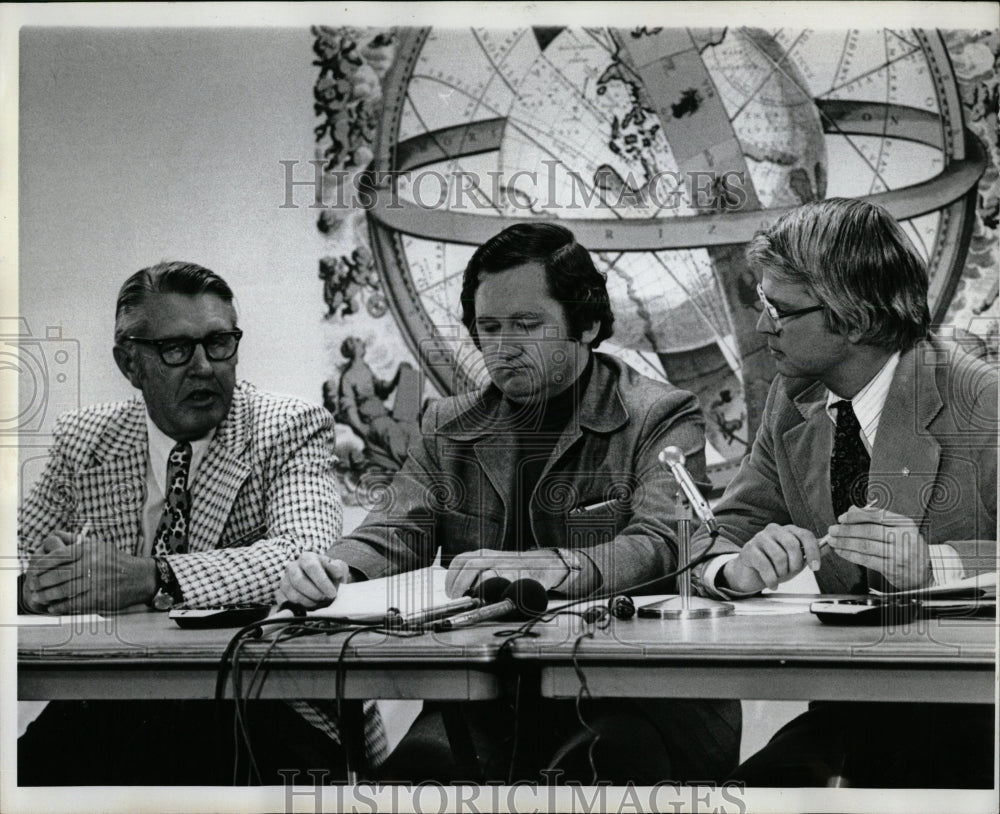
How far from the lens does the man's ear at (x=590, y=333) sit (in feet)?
11.0

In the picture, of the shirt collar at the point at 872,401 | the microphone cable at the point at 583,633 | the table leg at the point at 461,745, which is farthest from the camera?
the shirt collar at the point at 872,401

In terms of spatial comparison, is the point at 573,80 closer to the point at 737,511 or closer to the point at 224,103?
the point at 224,103

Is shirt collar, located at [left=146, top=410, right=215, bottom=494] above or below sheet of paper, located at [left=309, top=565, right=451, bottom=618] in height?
above

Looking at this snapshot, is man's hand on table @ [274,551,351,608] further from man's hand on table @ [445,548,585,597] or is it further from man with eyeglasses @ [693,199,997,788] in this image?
man with eyeglasses @ [693,199,997,788]

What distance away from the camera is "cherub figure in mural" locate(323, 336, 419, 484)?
11.0ft

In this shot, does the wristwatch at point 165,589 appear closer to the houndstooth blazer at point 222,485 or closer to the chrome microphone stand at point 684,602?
the houndstooth blazer at point 222,485

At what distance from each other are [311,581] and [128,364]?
30.0 inches

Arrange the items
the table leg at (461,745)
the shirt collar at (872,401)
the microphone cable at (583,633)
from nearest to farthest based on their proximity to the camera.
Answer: the microphone cable at (583,633), the table leg at (461,745), the shirt collar at (872,401)

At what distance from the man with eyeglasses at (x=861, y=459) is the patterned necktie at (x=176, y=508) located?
1344mm

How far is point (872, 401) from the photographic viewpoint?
3.33 m

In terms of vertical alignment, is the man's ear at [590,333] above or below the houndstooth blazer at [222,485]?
above

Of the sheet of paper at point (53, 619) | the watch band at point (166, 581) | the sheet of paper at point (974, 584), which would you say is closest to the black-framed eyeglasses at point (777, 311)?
the sheet of paper at point (974, 584)

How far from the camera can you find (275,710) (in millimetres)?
3219

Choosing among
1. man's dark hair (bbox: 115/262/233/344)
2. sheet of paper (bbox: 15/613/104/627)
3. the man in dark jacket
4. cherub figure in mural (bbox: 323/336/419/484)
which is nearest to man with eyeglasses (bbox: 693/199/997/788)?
the man in dark jacket
